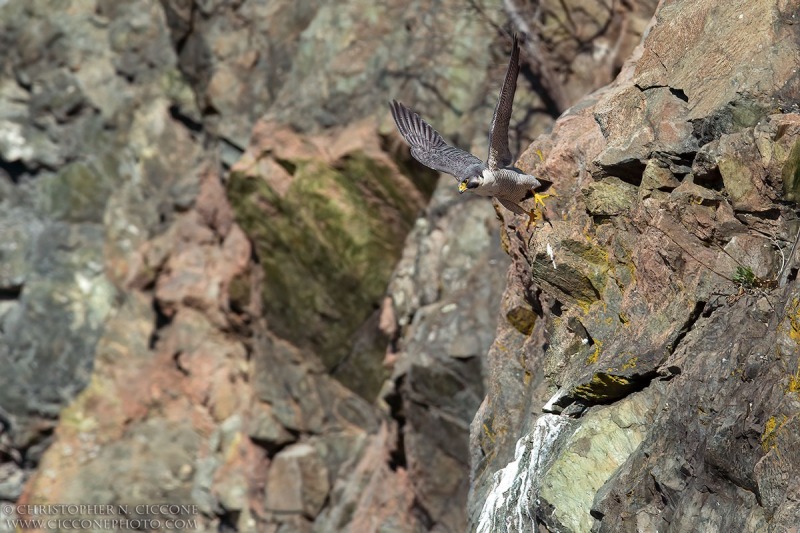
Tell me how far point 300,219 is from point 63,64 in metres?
7.21

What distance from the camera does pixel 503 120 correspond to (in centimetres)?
778

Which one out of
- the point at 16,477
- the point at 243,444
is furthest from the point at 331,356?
the point at 16,477

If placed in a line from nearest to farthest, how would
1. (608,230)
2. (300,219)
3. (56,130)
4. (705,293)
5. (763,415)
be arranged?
1. (763,415)
2. (705,293)
3. (608,230)
4. (300,219)
5. (56,130)

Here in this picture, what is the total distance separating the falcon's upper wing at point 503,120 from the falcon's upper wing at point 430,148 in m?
0.36

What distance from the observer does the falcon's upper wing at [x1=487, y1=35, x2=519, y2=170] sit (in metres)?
7.50

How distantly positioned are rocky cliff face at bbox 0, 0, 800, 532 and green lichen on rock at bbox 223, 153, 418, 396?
39 millimetres

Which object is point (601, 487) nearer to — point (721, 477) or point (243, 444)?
point (721, 477)

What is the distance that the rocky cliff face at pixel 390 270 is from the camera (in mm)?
6312

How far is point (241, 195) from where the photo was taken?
16.4 metres

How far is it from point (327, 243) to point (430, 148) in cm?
673

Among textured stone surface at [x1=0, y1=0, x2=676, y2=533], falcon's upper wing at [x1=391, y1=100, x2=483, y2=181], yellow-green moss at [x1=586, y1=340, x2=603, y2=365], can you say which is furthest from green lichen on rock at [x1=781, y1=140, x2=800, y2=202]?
textured stone surface at [x1=0, y1=0, x2=676, y2=533]

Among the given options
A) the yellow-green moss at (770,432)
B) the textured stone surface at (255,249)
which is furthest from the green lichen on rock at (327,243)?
the yellow-green moss at (770,432)

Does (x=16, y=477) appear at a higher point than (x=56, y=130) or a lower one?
lower

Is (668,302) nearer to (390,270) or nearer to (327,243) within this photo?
(390,270)
